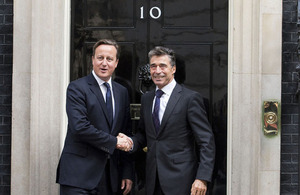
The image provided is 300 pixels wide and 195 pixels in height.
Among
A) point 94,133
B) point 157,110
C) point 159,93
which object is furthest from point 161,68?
point 94,133

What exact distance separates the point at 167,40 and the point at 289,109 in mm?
1427

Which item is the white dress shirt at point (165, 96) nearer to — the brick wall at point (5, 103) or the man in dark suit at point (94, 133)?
the man in dark suit at point (94, 133)

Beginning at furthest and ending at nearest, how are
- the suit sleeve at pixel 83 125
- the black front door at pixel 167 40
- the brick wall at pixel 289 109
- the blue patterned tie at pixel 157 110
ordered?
the black front door at pixel 167 40 < the brick wall at pixel 289 109 < the blue patterned tie at pixel 157 110 < the suit sleeve at pixel 83 125

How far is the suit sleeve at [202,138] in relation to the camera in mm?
4039

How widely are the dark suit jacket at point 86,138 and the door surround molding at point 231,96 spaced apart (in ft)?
2.97

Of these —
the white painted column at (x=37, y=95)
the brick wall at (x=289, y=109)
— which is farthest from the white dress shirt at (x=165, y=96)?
the brick wall at (x=289, y=109)

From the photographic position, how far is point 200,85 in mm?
5305

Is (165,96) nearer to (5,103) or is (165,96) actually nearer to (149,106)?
(149,106)

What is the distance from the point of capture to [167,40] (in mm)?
5340

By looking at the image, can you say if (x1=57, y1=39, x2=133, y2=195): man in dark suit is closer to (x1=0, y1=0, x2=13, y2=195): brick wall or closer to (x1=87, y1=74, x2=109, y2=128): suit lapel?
(x1=87, y1=74, x2=109, y2=128): suit lapel

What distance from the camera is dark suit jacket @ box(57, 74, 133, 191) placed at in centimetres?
397

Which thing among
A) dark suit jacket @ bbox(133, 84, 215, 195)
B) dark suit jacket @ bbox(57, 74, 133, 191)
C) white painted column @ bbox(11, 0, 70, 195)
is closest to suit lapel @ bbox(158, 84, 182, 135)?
dark suit jacket @ bbox(133, 84, 215, 195)

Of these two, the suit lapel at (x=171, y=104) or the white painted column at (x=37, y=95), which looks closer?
the suit lapel at (x=171, y=104)

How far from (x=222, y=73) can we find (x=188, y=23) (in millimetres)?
635
